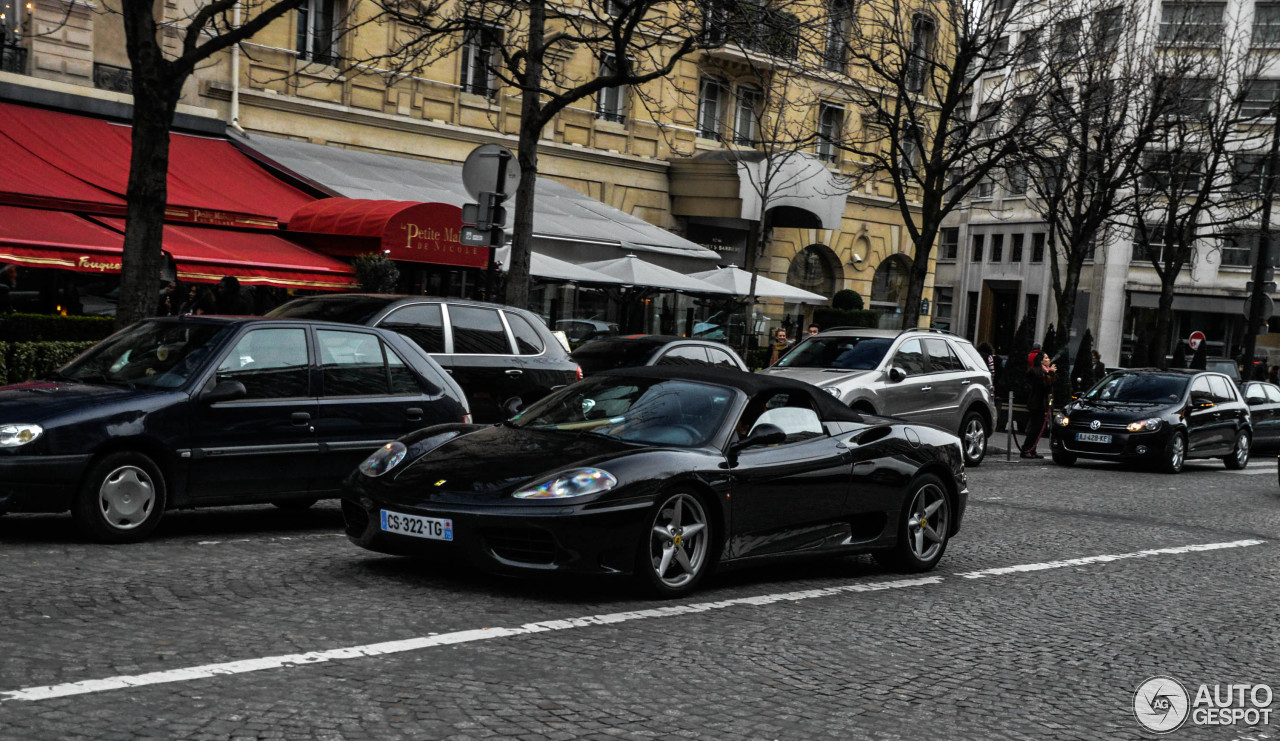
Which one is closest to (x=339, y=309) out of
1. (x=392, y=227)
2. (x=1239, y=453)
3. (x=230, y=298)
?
(x=230, y=298)

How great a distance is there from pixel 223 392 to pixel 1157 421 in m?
16.2

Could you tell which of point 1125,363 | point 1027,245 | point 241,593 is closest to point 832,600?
point 241,593

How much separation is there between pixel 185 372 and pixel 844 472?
4.19 metres

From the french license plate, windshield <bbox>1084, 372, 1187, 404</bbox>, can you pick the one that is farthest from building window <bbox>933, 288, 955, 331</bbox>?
the french license plate

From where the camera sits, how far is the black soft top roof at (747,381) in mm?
8477

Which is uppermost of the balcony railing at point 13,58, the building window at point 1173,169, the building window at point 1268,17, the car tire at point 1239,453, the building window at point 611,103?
the building window at point 1268,17

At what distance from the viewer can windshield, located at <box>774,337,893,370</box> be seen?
58.6 ft

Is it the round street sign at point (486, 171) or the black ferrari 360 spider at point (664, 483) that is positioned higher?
the round street sign at point (486, 171)

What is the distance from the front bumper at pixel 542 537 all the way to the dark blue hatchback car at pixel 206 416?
2.12 meters

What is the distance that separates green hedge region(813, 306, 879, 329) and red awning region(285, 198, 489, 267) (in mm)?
14204

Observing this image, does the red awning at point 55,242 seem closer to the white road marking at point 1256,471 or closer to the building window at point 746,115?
the white road marking at point 1256,471

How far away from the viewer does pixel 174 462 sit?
342 inches

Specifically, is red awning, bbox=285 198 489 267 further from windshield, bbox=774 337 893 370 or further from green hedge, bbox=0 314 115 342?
green hedge, bbox=0 314 115 342

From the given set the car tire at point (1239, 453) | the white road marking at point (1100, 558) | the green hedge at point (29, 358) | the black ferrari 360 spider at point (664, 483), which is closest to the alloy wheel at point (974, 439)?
the car tire at point (1239, 453)
